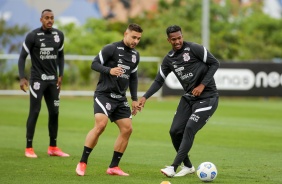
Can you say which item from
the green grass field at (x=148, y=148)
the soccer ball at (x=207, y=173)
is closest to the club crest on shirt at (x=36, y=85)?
the green grass field at (x=148, y=148)

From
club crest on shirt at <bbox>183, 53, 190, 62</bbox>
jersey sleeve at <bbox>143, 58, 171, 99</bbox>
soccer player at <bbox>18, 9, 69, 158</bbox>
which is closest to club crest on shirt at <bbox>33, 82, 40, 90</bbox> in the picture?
soccer player at <bbox>18, 9, 69, 158</bbox>

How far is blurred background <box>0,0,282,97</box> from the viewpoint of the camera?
109 feet

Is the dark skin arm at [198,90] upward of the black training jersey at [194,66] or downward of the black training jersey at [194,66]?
downward

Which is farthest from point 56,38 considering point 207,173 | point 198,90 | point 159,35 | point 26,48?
point 159,35

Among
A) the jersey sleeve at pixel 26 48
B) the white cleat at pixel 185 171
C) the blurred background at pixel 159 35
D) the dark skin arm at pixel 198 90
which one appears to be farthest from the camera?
the blurred background at pixel 159 35

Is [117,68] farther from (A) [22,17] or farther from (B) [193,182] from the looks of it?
(A) [22,17]

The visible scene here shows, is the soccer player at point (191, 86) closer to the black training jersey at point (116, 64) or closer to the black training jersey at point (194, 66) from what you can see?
the black training jersey at point (194, 66)

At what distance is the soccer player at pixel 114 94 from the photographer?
11703 millimetres

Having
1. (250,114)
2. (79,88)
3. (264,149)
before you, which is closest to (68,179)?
(264,149)

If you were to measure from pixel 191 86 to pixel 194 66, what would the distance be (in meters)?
0.32

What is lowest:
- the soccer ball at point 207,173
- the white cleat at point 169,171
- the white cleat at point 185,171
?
the white cleat at point 185,171

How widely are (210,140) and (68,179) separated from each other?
7162mm

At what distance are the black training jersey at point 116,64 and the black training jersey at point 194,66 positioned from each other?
62 cm

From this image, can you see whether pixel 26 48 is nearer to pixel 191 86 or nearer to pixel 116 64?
pixel 116 64
